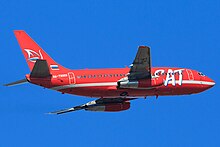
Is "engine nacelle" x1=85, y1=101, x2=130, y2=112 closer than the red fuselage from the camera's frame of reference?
No

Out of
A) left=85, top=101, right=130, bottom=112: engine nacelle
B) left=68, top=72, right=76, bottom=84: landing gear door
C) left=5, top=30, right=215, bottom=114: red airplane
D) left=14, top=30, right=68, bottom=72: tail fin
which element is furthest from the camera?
left=85, top=101, right=130, bottom=112: engine nacelle

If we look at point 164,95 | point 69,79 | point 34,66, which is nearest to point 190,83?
point 164,95

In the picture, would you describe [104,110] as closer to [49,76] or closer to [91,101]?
[91,101]

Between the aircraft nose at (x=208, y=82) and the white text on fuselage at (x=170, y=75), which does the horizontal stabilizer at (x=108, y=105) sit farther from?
the aircraft nose at (x=208, y=82)

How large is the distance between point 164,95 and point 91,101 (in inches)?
424

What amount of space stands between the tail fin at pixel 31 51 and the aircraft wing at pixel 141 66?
8.65 metres

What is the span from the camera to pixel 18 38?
270ft

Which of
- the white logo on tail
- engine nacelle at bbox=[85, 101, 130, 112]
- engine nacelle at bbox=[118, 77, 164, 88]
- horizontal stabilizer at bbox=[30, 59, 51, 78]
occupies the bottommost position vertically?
engine nacelle at bbox=[85, 101, 130, 112]

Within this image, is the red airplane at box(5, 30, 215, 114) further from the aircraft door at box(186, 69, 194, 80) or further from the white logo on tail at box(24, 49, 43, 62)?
the aircraft door at box(186, 69, 194, 80)

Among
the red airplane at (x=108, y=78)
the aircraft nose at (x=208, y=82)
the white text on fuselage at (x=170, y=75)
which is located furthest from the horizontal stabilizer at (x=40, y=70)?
the aircraft nose at (x=208, y=82)

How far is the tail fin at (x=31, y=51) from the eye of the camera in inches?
3209

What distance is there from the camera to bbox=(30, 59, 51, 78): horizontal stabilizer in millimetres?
76500

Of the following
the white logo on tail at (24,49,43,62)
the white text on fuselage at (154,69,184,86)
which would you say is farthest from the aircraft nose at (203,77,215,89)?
the white logo on tail at (24,49,43,62)

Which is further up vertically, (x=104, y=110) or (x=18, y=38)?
(x=18, y=38)
